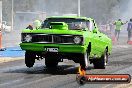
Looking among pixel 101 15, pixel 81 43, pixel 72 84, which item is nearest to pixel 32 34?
pixel 81 43

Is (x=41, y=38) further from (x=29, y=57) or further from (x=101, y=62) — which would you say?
(x=101, y=62)

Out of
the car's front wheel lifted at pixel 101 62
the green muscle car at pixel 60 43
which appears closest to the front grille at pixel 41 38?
the green muscle car at pixel 60 43

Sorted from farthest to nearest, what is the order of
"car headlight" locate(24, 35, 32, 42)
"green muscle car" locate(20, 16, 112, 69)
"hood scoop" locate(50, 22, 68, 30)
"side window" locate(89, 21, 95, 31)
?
"side window" locate(89, 21, 95, 31)
"hood scoop" locate(50, 22, 68, 30)
"car headlight" locate(24, 35, 32, 42)
"green muscle car" locate(20, 16, 112, 69)

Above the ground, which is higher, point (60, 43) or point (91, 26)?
point (91, 26)

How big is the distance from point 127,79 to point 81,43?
19.1ft

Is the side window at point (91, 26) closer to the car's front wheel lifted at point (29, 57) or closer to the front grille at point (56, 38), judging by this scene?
the front grille at point (56, 38)

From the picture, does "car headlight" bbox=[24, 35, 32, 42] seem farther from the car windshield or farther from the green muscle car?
the car windshield

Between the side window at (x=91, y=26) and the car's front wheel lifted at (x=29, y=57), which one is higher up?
the side window at (x=91, y=26)

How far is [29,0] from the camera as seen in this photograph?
95625mm

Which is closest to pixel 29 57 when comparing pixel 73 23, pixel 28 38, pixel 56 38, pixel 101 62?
pixel 28 38

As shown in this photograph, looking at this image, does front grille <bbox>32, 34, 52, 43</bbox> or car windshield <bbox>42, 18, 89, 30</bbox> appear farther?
car windshield <bbox>42, 18, 89, 30</bbox>

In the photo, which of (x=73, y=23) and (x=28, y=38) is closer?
(x=28, y=38)

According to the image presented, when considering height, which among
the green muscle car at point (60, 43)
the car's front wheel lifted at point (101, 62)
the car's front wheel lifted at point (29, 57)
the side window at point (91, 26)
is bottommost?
the car's front wheel lifted at point (101, 62)

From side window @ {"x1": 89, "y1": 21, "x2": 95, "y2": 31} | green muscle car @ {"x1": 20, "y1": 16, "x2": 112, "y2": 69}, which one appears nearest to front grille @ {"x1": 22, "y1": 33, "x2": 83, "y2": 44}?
green muscle car @ {"x1": 20, "y1": 16, "x2": 112, "y2": 69}
